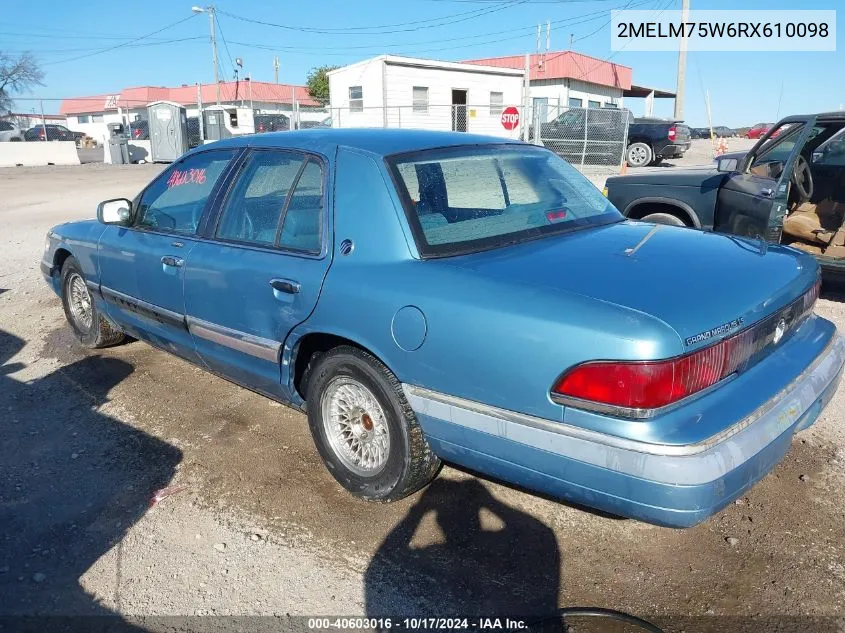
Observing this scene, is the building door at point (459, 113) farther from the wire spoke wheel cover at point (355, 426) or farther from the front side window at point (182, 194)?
the wire spoke wheel cover at point (355, 426)

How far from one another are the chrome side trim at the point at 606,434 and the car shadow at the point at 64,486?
1.40 m

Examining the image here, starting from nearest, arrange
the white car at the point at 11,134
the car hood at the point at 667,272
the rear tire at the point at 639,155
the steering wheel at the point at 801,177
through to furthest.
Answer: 1. the car hood at the point at 667,272
2. the steering wheel at the point at 801,177
3. the rear tire at the point at 639,155
4. the white car at the point at 11,134

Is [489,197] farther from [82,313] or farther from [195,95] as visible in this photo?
[195,95]

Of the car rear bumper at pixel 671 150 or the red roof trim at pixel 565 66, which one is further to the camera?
the red roof trim at pixel 565 66

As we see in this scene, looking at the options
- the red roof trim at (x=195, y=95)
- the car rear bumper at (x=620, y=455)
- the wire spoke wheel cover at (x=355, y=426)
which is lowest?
the wire spoke wheel cover at (x=355, y=426)

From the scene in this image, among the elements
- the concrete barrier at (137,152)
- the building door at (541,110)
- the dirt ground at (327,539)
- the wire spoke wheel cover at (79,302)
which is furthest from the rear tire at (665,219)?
A: the concrete barrier at (137,152)

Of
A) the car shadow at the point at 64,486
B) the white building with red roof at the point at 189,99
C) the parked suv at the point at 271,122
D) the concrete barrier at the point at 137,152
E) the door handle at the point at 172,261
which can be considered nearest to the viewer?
the car shadow at the point at 64,486

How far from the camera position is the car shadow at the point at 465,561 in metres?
2.59

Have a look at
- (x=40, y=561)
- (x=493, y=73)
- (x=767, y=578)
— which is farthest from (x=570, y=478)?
(x=493, y=73)

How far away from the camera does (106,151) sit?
2900 cm

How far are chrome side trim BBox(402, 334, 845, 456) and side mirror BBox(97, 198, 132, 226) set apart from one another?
2.67 metres

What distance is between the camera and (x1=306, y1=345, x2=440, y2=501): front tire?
2.94 meters

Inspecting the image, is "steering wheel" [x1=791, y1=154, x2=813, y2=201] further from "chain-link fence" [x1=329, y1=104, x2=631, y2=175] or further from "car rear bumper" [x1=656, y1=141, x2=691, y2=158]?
"car rear bumper" [x1=656, y1=141, x2=691, y2=158]

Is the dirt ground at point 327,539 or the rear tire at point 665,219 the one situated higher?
the rear tire at point 665,219
